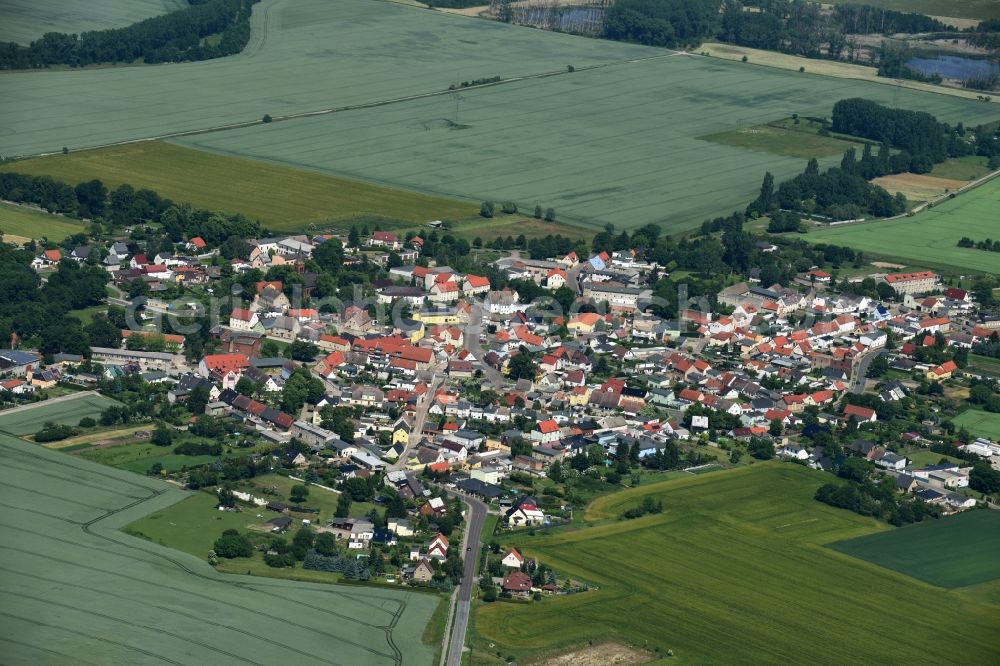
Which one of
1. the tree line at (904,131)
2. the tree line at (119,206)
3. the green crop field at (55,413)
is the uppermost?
the tree line at (904,131)

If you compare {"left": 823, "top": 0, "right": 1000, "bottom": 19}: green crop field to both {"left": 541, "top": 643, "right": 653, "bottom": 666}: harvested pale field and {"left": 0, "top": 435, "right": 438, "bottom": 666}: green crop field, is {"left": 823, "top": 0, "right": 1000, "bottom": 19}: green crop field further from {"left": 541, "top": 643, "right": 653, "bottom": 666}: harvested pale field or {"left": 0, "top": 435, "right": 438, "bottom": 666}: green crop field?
{"left": 0, "top": 435, "right": 438, "bottom": 666}: green crop field

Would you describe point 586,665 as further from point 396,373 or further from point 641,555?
point 396,373

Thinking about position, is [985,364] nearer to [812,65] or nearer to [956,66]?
[956,66]

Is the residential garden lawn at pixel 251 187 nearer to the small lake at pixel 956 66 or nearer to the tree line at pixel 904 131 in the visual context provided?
the tree line at pixel 904 131

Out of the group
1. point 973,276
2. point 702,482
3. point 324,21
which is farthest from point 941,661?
point 324,21

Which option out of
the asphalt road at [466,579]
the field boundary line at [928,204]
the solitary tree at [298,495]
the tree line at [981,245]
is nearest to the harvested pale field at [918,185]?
the field boundary line at [928,204]
